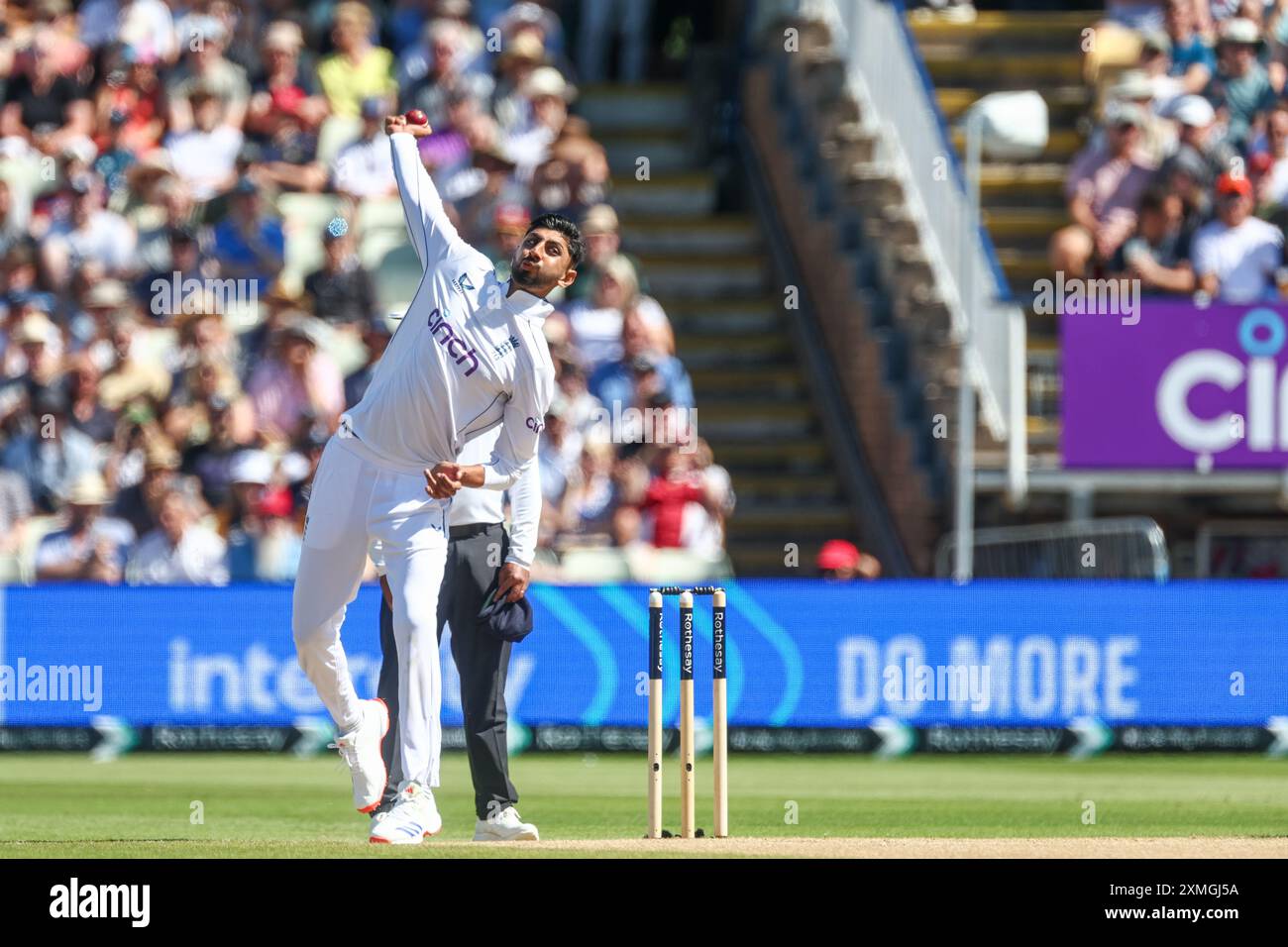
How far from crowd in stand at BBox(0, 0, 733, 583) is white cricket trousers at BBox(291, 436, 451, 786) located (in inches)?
306

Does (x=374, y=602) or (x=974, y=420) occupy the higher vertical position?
(x=974, y=420)

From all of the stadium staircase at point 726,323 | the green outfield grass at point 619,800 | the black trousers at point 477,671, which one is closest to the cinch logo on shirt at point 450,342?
the black trousers at point 477,671

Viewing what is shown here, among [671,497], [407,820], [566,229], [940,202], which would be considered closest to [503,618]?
[407,820]

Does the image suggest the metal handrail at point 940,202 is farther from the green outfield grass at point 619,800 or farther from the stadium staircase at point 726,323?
the green outfield grass at point 619,800

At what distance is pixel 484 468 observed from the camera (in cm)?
1067

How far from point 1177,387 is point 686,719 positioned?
9530 millimetres

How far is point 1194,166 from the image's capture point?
821 inches

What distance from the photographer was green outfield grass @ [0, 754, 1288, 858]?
11680 mm

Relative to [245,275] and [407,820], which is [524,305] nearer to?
[407,820]

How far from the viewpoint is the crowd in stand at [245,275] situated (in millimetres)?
19219

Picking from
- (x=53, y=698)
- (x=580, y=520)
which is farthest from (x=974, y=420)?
(x=53, y=698)
